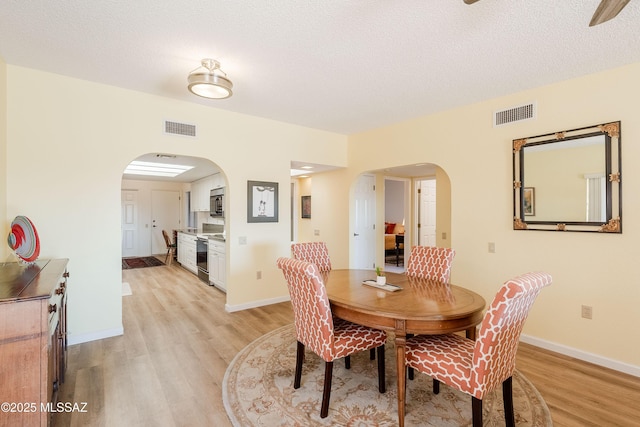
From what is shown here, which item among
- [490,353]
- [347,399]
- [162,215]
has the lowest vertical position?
[347,399]

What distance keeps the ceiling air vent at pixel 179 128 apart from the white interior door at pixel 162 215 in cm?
657

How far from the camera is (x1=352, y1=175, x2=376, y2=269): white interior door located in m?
5.67

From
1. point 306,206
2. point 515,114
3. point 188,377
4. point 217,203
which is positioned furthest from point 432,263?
point 217,203

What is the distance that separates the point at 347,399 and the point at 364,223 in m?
3.89

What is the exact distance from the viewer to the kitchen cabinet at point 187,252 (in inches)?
250

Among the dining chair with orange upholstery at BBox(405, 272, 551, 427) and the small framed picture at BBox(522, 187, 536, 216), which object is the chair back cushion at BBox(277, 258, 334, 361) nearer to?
the dining chair with orange upholstery at BBox(405, 272, 551, 427)

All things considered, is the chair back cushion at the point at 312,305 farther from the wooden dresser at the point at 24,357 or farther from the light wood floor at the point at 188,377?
the wooden dresser at the point at 24,357

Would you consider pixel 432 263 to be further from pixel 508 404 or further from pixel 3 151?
pixel 3 151

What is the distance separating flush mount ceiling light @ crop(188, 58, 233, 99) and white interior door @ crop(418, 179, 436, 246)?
526cm

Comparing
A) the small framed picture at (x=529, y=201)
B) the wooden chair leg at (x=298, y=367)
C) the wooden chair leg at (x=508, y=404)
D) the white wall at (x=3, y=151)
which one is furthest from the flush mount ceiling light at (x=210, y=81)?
the small framed picture at (x=529, y=201)

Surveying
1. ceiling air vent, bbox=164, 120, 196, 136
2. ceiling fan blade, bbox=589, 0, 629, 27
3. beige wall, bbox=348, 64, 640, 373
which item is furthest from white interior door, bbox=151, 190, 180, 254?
ceiling fan blade, bbox=589, 0, 629, 27

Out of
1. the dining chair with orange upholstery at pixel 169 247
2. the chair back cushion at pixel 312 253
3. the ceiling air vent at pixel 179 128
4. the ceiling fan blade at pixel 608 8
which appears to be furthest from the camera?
the dining chair with orange upholstery at pixel 169 247

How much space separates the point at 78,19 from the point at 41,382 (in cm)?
219

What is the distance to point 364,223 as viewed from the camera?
5.85 metres
